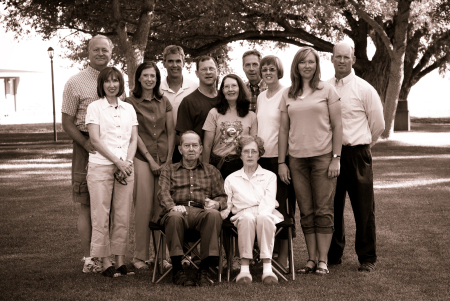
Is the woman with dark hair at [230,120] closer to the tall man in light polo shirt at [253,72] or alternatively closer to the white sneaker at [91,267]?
the tall man in light polo shirt at [253,72]

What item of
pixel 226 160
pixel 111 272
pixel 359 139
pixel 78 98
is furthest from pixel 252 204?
pixel 78 98

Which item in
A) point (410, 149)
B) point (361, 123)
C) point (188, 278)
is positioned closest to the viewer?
point (188, 278)

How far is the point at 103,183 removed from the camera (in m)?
5.18

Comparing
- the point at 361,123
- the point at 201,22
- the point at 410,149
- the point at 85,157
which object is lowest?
the point at 410,149

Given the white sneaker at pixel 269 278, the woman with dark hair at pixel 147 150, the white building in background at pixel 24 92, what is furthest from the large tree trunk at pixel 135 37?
the white building in background at pixel 24 92

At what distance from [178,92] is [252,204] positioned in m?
1.58

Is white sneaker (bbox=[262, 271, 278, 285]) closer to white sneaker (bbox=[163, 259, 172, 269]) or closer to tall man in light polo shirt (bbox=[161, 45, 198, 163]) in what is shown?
white sneaker (bbox=[163, 259, 172, 269])

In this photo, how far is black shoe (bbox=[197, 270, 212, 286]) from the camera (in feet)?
16.1

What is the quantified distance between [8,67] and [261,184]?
2283 inches

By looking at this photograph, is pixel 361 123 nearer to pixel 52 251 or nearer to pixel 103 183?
pixel 103 183

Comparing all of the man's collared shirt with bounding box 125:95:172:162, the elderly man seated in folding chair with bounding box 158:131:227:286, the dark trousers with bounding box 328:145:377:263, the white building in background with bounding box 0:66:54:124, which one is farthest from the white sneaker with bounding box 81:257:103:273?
the white building in background with bounding box 0:66:54:124

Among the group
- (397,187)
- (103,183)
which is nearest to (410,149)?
(397,187)

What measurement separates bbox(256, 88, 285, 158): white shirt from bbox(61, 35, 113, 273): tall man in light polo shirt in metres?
1.55

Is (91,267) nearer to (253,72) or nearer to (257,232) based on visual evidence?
(257,232)
